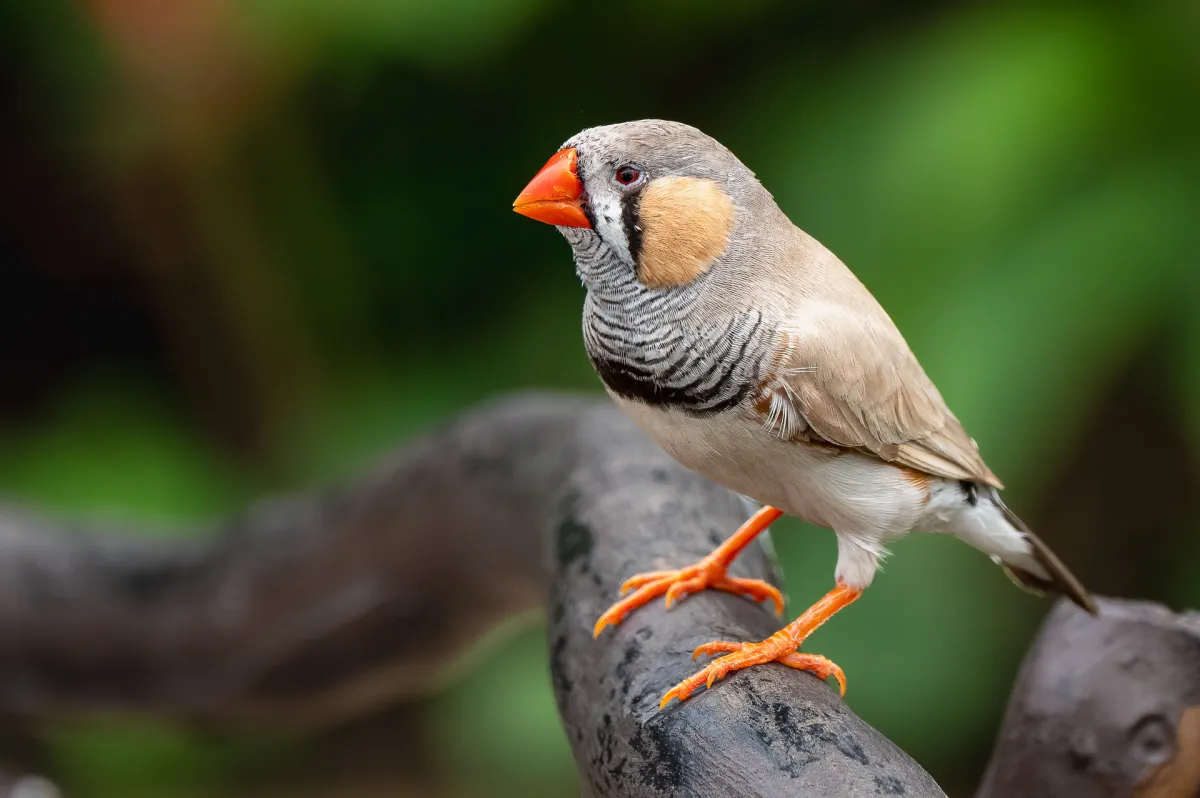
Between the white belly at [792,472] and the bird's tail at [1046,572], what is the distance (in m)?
0.15

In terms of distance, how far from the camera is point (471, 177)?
3.17m

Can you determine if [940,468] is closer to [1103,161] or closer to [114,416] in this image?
[1103,161]

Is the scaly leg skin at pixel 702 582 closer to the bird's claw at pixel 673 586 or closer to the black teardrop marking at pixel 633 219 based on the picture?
the bird's claw at pixel 673 586

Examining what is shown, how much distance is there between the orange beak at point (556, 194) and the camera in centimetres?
120

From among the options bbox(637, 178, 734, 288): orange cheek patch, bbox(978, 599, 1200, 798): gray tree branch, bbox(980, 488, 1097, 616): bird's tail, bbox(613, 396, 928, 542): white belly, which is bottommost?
bbox(978, 599, 1200, 798): gray tree branch

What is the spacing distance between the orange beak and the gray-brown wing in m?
0.25

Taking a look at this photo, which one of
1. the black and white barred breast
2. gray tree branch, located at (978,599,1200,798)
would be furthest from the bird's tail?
the black and white barred breast

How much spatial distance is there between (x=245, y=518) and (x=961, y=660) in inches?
60.5

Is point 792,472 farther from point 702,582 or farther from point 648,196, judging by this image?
point 648,196

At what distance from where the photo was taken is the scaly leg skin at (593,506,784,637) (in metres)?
1.33

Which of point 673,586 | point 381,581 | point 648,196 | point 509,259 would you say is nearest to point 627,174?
point 648,196

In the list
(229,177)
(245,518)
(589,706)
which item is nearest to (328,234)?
(229,177)

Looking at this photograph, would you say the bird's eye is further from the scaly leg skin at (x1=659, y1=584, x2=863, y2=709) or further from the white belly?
the scaly leg skin at (x1=659, y1=584, x2=863, y2=709)

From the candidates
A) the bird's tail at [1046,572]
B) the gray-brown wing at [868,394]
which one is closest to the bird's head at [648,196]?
the gray-brown wing at [868,394]
